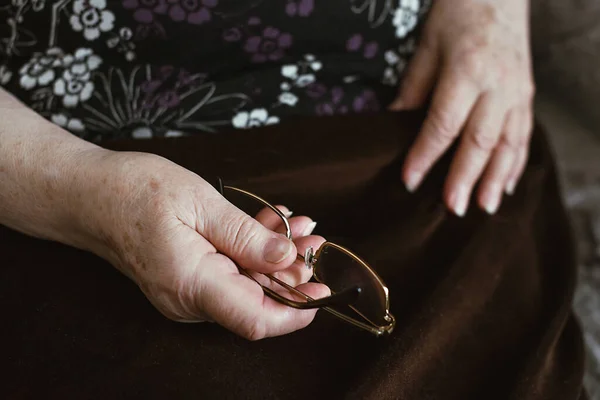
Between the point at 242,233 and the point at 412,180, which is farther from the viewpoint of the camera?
the point at 412,180

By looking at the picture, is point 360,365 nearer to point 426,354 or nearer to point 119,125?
point 426,354

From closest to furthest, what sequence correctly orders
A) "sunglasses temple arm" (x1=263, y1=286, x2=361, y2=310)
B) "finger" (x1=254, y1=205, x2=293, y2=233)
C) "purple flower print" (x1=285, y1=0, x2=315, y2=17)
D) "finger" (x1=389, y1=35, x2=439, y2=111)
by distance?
"sunglasses temple arm" (x1=263, y1=286, x2=361, y2=310)
"finger" (x1=254, y1=205, x2=293, y2=233)
"purple flower print" (x1=285, y1=0, x2=315, y2=17)
"finger" (x1=389, y1=35, x2=439, y2=111)

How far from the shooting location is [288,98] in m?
0.68

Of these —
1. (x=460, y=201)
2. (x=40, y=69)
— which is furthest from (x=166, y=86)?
(x=460, y=201)

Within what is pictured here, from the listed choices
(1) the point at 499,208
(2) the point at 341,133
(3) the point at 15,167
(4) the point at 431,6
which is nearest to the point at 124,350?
(3) the point at 15,167

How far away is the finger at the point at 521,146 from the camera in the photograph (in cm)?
74

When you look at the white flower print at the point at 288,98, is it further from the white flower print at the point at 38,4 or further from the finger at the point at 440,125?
the white flower print at the point at 38,4

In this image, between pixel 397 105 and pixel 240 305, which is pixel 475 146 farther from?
pixel 240 305

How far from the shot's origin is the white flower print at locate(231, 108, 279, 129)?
65 cm

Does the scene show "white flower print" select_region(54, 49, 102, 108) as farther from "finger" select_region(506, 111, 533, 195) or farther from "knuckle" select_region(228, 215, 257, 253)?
"finger" select_region(506, 111, 533, 195)

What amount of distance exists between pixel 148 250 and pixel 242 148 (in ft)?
0.60

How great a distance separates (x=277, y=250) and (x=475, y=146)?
0.36 metres

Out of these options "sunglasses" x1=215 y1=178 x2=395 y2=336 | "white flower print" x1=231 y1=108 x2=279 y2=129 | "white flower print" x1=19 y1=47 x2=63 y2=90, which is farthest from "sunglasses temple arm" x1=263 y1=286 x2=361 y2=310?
"white flower print" x1=19 y1=47 x2=63 y2=90

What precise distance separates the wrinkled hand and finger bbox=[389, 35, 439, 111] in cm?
33
